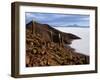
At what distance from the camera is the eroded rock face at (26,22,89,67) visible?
1949 mm

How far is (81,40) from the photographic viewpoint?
2154mm

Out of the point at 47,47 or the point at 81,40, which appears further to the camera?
the point at 81,40

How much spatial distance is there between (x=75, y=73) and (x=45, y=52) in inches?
13.2

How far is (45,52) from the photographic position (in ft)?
6.56

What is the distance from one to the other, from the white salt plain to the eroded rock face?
3 cm

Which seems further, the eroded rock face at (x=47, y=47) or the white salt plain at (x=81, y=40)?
the white salt plain at (x=81, y=40)

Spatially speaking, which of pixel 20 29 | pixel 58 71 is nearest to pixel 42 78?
pixel 58 71

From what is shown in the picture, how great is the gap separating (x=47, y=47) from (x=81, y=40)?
0.34m

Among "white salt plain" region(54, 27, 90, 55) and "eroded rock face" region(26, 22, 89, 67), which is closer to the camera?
"eroded rock face" region(26, 22, 89, 67)

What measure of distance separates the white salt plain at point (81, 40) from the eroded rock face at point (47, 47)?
0.03 metres

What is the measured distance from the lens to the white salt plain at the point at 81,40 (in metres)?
2.12

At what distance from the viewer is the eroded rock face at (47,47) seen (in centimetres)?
195

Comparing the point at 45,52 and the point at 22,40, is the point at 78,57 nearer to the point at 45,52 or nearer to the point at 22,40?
the point at 45,52

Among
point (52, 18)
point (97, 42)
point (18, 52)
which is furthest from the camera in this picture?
point (97, 42)
